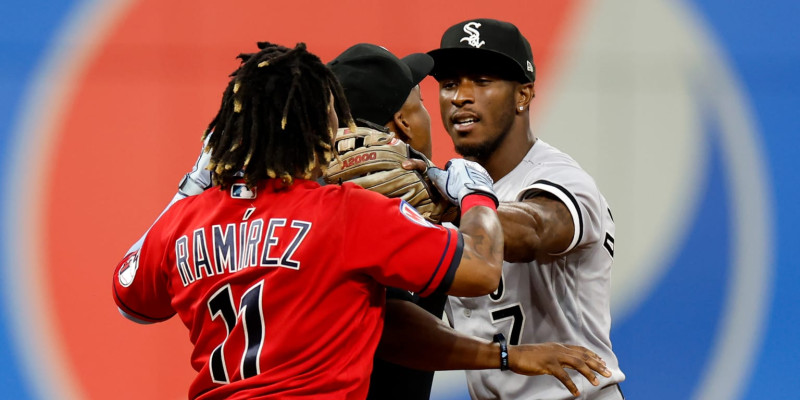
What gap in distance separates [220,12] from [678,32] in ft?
6.29

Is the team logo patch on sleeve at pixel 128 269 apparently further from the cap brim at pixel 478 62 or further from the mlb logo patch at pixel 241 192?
the cap brim at pixel 478 62

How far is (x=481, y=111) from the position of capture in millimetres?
2332

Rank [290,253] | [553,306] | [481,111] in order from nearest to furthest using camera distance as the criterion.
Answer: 1. [290,253]
2. [553,306]
3. [481,111]

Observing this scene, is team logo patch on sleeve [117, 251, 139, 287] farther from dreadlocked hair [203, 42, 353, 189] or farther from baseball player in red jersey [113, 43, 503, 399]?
dreadlocked hair [203, 42, 353, 189]

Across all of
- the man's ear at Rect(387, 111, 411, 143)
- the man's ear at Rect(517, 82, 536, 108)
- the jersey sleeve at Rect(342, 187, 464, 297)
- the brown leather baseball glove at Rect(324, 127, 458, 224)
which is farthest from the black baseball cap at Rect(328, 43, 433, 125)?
the jersey sleeve at Rect(342, 187, 464, 297)

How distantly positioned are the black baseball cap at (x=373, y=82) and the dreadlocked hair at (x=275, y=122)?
16.3 inches

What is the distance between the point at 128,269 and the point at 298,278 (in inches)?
18.8

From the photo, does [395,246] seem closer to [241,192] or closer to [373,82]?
[241,192]

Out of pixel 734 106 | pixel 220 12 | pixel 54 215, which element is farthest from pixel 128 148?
pixel 734 106

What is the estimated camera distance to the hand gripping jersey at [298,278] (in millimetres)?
1435

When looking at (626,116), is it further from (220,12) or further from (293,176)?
(293,176)

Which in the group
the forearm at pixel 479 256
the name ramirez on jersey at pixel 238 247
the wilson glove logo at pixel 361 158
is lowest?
the forearm at pixel 479 256

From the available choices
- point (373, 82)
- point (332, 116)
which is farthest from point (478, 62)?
point (332, 116)

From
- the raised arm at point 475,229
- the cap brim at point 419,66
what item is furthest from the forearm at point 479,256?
A: the cap brim at point 419,66
